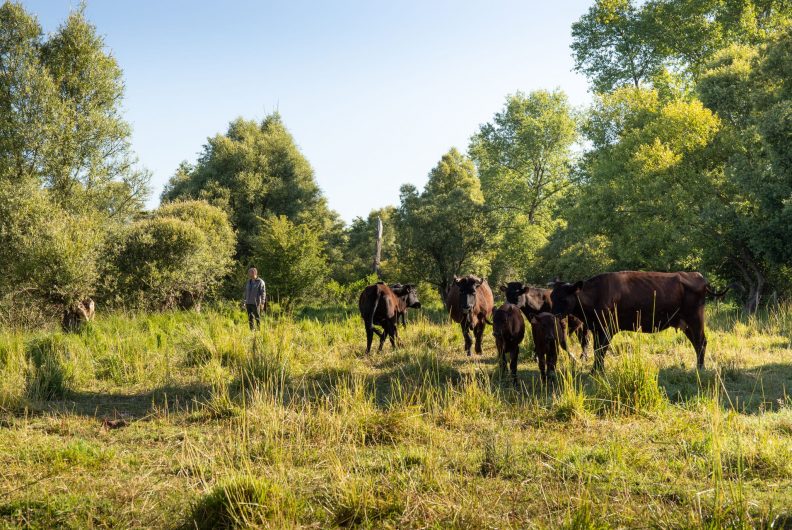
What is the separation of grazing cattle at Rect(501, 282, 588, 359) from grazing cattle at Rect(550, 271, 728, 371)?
45cm

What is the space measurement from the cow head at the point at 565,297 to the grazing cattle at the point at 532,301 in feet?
1.41

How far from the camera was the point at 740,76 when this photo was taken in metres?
20.7

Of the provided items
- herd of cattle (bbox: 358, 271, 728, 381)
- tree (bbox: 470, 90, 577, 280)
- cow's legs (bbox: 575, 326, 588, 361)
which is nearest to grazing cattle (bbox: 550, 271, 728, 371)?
herd of cattle (bbox: 358, 271, 728, 381)

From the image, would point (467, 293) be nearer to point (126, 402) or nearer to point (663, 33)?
point (126, 402)

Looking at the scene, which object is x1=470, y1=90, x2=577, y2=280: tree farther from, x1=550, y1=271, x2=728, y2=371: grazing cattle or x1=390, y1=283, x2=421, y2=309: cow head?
x1=550, y1=271, x2=728, y2=371: grazing cattle

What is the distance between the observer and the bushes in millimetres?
22109

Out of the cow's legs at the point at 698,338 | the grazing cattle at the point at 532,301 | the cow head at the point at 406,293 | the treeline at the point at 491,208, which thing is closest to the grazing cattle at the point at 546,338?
the grazing cattle at the point at 532,301

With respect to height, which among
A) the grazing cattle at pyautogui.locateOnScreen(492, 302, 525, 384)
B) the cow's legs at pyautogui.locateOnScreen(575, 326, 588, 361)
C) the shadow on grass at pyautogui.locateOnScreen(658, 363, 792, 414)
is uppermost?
the grazing cattle at pyautogui.locateOnScreen(492, 302, 525, 384)

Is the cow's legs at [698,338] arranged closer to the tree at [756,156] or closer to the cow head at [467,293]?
the cow head at [467,293]

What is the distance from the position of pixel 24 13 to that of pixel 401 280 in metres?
18.4

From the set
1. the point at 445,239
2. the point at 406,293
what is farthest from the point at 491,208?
the point at 406,293

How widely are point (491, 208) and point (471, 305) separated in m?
16.0

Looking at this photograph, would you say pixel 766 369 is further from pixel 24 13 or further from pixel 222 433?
pixel 24 13

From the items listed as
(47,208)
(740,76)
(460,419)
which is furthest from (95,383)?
(740,76)
